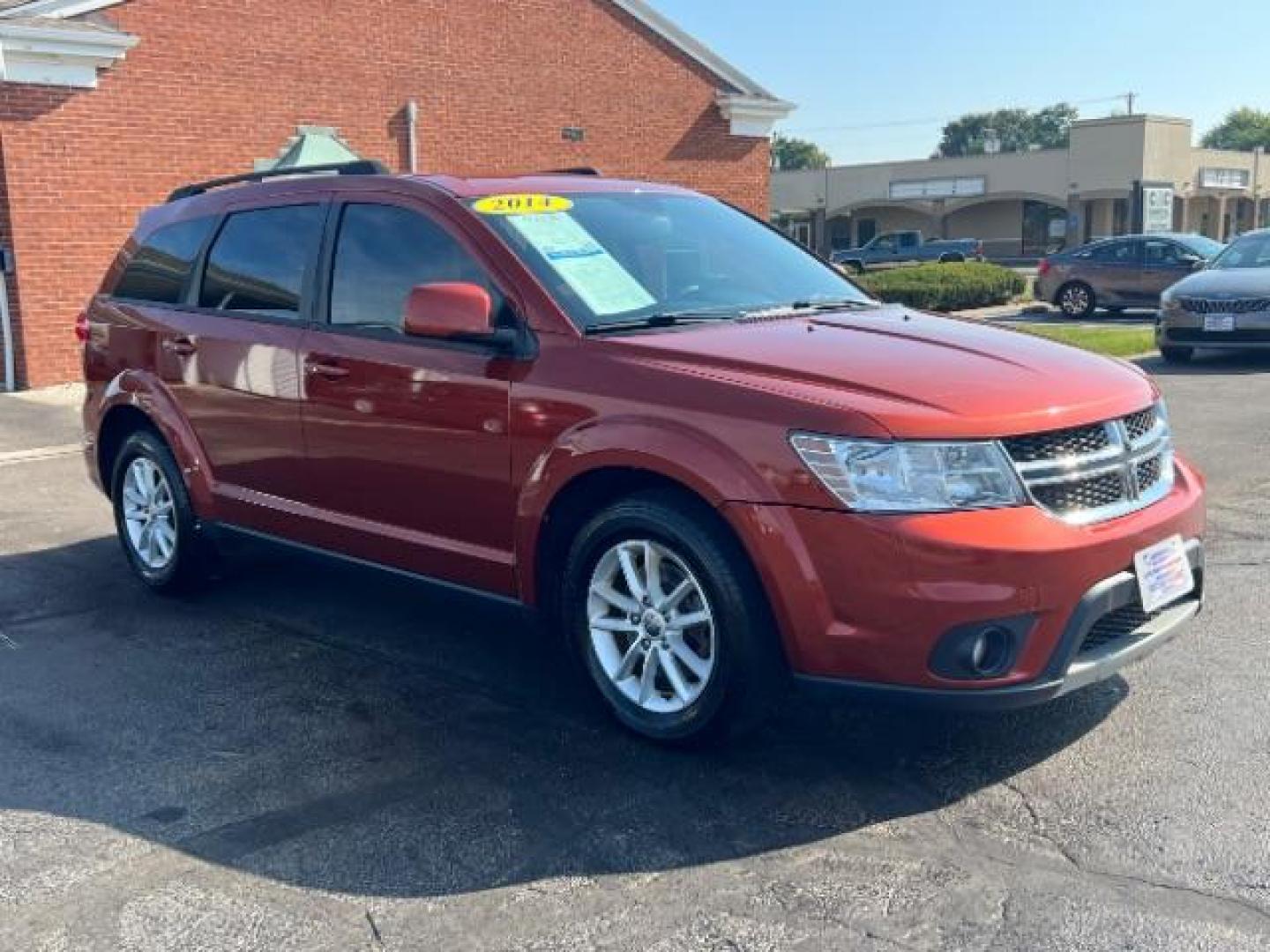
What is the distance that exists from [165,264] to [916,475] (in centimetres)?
407

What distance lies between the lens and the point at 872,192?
59219 mm

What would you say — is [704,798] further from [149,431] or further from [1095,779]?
[149,431]

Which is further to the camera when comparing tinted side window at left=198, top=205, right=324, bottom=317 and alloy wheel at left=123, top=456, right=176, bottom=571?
alloy wheel at left=123, top=456, right=176, bottom=571

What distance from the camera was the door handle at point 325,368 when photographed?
499 cm

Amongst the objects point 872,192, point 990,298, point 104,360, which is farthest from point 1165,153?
point 104,360

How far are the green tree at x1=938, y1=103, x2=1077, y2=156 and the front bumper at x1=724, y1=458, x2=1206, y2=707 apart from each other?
13782 cm

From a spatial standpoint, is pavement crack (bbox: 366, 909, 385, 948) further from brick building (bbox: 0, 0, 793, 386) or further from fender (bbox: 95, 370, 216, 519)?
brick building (bbox: 0, 0, 793, 386)

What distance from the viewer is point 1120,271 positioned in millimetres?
22469

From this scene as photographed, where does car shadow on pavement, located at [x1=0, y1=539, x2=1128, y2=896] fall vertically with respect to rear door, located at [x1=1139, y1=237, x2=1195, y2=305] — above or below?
below

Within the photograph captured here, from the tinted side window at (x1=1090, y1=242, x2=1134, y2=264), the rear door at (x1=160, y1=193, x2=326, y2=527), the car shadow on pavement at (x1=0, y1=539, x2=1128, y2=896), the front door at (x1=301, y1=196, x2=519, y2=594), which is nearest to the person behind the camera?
the car shadow on pavement at (x1=0, y1=539, x2=1128, y2=896)

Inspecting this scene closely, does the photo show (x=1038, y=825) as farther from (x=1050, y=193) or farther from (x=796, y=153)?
(x=796, y=153)

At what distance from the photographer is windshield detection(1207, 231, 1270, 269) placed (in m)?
14.9

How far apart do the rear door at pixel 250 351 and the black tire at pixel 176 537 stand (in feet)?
0.95

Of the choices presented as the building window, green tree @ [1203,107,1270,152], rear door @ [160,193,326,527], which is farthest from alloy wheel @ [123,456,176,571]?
green tree @ [1203,107,1270,152]
